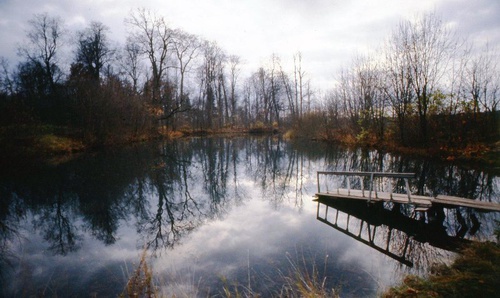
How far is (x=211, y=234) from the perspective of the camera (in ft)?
21.0

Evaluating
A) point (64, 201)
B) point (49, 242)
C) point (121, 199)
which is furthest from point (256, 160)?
point (49, 242)

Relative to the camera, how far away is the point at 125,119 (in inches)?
1065

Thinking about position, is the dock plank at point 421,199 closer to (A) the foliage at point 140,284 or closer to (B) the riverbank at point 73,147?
(A) the foliage at point 140,284

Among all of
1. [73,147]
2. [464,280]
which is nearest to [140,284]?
[464,280]

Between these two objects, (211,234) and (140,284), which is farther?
(211,234)

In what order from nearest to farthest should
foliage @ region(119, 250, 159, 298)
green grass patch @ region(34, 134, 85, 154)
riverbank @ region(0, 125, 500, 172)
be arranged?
foliage @ region(119, 250, 159, 298), riverbank @ region(0, 125, 500, 172), green grass patch @ region(34, 134, 85, 154)

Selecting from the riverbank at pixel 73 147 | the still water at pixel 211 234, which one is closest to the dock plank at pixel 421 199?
the still water at pixel 211 234

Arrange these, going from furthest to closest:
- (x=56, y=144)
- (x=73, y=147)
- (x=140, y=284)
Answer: (x=73, y=147), (x=56, y=144), (x=140, y=284)

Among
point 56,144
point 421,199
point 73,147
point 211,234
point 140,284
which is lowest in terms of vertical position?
point 211,234

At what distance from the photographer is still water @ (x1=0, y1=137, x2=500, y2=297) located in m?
4.42

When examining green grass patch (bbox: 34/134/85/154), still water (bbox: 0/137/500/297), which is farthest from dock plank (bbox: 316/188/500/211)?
green grass patch (bbox: 34/134/85/154)

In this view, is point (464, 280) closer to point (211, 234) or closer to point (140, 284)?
point (140, 284)

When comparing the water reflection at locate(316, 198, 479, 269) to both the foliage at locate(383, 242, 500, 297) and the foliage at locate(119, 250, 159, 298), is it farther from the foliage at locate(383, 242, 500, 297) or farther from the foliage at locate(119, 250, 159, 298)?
the foliage at locate(119, 250, 159, 298)

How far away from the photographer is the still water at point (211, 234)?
14.5 ft
